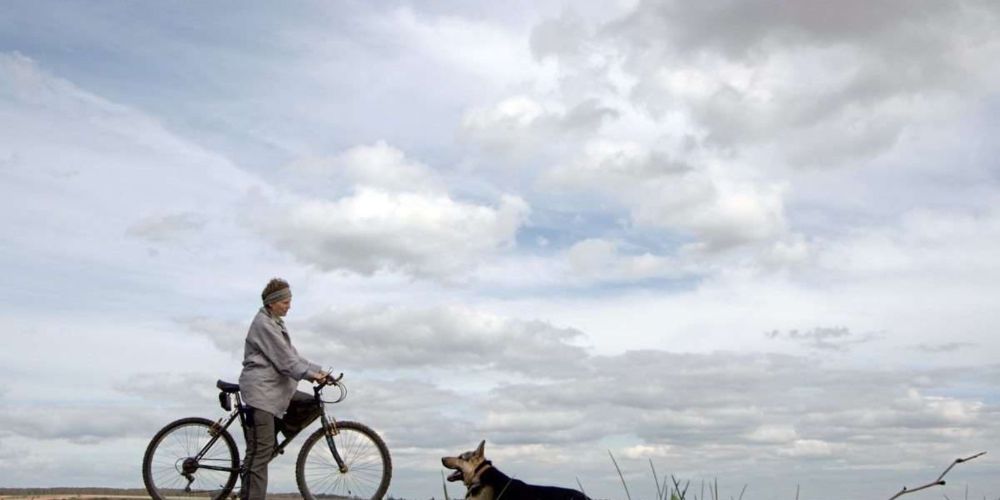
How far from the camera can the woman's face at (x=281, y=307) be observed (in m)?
11.3

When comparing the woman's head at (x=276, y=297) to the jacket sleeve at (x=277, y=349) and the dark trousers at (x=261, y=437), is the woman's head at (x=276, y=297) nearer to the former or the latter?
the jacket sleeve at (x=277, y=349)

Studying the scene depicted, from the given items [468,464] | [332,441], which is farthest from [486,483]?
[332,441]

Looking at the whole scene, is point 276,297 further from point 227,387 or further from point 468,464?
point 468,464

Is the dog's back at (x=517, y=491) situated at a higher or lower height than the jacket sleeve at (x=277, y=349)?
lower

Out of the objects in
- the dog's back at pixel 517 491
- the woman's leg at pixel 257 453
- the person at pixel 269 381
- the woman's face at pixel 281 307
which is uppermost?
the woman's face at pixel 281 307

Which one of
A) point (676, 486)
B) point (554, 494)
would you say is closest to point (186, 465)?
point (554, 494)

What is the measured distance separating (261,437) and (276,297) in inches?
66.5

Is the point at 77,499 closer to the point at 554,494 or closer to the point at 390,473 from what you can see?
the point at 390,473

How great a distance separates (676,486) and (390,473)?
9.33 metres

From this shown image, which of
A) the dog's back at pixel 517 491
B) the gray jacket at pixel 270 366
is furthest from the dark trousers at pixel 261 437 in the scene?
the dog's back at pixel 517 491

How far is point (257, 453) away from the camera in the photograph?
11797 millimetres

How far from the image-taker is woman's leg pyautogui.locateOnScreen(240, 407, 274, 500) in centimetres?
1173

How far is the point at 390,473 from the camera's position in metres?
12.6

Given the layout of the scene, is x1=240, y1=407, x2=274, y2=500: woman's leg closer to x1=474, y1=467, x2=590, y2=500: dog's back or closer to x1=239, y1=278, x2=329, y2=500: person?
x1=239, y1=278, x2=329, y2=500: person
